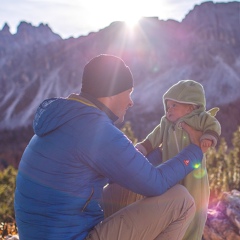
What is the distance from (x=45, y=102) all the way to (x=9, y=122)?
329 ft

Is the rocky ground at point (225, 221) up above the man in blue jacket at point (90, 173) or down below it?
below

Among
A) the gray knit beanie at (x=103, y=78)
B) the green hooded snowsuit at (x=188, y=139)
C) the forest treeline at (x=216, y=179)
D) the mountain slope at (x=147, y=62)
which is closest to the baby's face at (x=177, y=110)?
the green hooded snowsuit at (x=188, y=139)

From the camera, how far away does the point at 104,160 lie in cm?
250

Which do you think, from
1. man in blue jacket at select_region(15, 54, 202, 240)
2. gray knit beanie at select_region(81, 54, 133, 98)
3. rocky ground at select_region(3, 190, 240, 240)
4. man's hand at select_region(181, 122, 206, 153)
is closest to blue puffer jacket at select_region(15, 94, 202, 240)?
man in blue jacket at select_region(15, 54, 202, 240)

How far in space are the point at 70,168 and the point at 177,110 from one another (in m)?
1.72

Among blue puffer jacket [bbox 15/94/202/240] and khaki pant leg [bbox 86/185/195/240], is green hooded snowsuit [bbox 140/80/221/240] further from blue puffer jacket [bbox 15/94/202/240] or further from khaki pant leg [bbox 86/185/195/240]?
blue puffer jacket [bbox 15/94/202/240]

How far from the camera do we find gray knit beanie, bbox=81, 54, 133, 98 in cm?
278

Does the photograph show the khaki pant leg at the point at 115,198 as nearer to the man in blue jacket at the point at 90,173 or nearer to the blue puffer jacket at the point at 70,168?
the man in blue jacket at the point at 90,173

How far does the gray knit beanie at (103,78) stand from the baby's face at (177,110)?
1.19 m

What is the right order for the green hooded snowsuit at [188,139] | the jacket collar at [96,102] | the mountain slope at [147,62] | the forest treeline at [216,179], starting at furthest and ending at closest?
1. the mountain slope at [147,62]
2. the forest treeline at [216,179]
3. the green hooded snowsuit at [188,139]
4. the jacket collar at [96,102]

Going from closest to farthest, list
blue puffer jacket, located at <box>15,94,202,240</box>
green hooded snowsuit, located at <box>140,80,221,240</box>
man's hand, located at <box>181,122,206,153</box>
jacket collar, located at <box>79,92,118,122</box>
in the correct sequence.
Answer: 1. blue puffer jacket, located at <box>15,94,202,240</box>
2. jacket collar, located at <box>79,92,118,122</box>
3. man's hand, located at <box>181,122,206,153</box>
4. green hooded snowsuit, located at <box>140,80,221,240</box>

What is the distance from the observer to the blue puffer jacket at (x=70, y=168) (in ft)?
8.23

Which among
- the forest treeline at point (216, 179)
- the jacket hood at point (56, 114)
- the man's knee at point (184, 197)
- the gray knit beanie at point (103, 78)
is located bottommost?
the forest treeline at point (216, 179)

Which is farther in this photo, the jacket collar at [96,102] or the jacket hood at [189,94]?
the jacket hood at [189,94]
